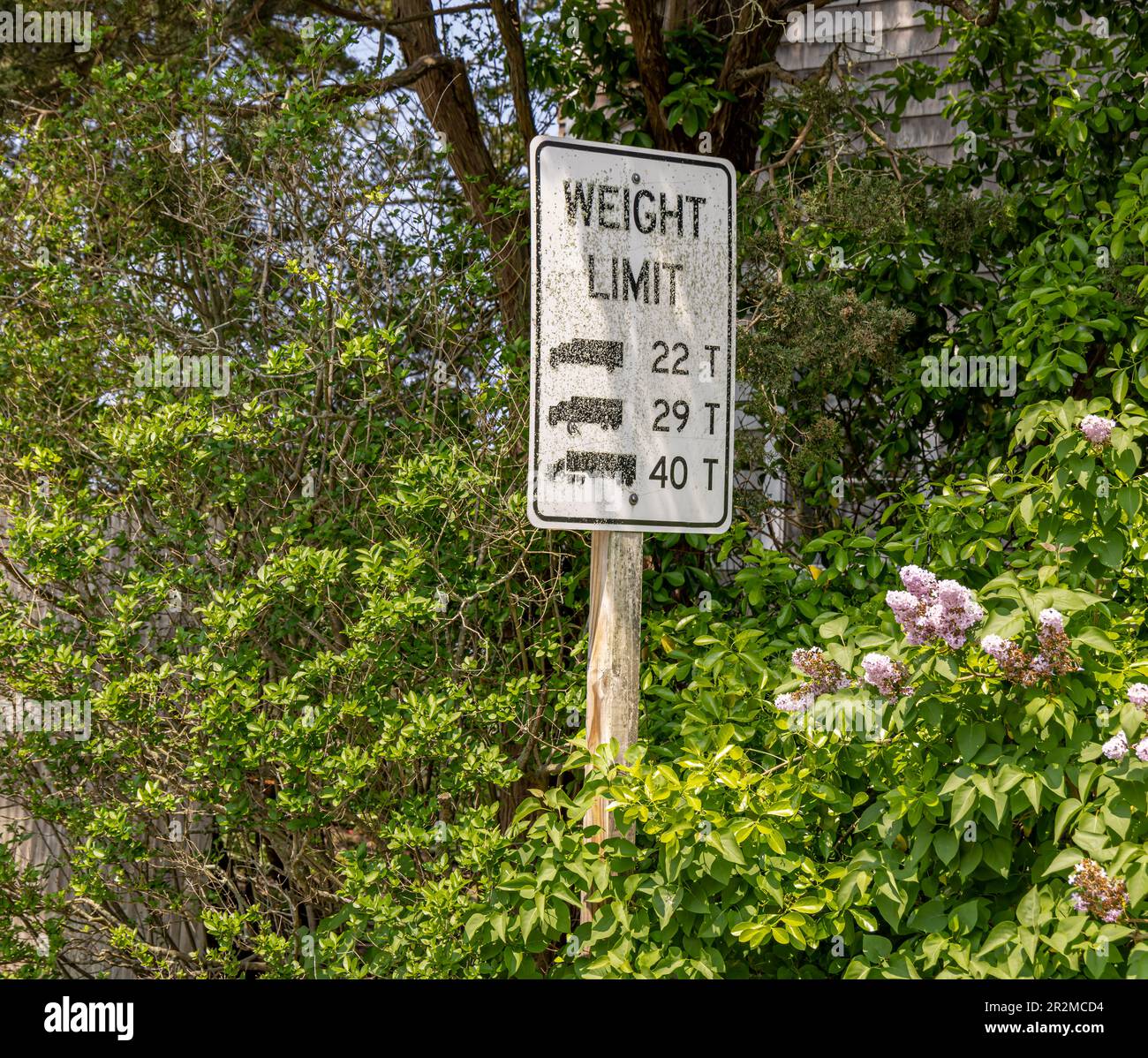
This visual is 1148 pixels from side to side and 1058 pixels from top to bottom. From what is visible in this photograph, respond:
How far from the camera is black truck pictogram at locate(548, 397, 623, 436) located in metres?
2.59

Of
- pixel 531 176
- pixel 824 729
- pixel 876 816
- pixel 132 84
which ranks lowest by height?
pixel 876 816

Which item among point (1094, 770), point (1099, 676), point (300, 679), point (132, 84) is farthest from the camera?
point (132, 84)

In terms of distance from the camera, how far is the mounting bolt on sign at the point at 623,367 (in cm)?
260

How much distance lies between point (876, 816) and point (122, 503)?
2667 mm

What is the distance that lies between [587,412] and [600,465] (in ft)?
0.42

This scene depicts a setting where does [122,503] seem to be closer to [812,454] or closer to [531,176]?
[531,176]

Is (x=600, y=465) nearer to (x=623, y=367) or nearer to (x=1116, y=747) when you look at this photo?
(x=623, y=367)

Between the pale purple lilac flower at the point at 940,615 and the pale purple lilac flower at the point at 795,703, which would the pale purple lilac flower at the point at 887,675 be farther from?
the pale purple lilac flower at the point at 795,703

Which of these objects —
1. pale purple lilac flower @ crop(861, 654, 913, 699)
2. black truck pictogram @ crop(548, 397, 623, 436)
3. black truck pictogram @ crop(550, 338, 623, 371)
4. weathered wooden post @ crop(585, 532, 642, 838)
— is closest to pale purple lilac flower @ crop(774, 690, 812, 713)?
pale purple lilac flower @ crop(861, 654, 913, 699)

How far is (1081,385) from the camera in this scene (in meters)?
4.10

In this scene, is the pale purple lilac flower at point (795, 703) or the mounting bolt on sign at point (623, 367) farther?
the mounting bolt on sign at point (623, 367)

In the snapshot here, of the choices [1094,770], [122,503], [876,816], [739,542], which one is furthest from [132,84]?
[1094,770]

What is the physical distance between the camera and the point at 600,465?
2.62 m

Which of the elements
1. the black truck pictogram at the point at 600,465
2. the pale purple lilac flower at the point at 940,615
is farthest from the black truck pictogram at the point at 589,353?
the pale purple lilac flower at the point at 940,615
